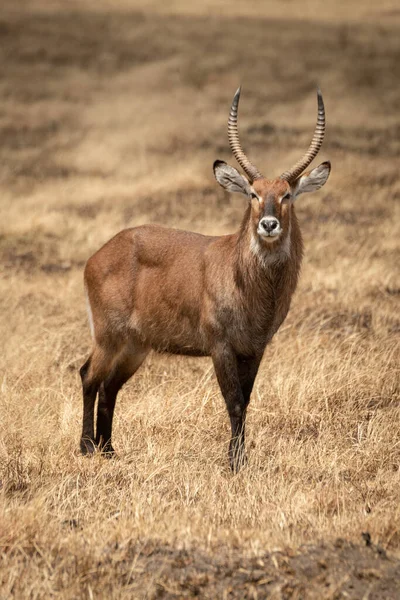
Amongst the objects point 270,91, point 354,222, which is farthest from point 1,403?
point 270,91

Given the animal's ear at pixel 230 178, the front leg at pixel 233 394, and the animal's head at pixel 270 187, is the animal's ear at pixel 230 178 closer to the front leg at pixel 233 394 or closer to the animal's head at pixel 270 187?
the animal's head at pixel 270 187

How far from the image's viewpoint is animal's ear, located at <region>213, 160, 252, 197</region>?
19.8 ft

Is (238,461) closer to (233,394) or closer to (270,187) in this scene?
(233,394)

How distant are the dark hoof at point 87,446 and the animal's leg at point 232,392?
955 millimetres

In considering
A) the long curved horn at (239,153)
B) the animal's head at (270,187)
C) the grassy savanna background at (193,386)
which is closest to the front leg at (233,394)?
the grassy savanna background at (193,386)

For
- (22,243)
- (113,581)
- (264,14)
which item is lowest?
(22,243)

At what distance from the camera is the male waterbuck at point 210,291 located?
585 cm

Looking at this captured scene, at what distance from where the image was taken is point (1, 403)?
21.6 ft

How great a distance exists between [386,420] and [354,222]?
748 cm

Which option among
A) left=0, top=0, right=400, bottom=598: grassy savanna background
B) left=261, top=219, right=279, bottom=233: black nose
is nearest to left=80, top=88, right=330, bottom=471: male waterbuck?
left=261, top=219, right=279, bottom=233: black nose

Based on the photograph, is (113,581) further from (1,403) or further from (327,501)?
(1,403)

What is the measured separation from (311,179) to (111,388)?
1.95m

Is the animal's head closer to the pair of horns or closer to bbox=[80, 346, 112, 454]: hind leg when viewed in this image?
the pair of horns

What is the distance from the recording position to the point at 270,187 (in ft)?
19.0
